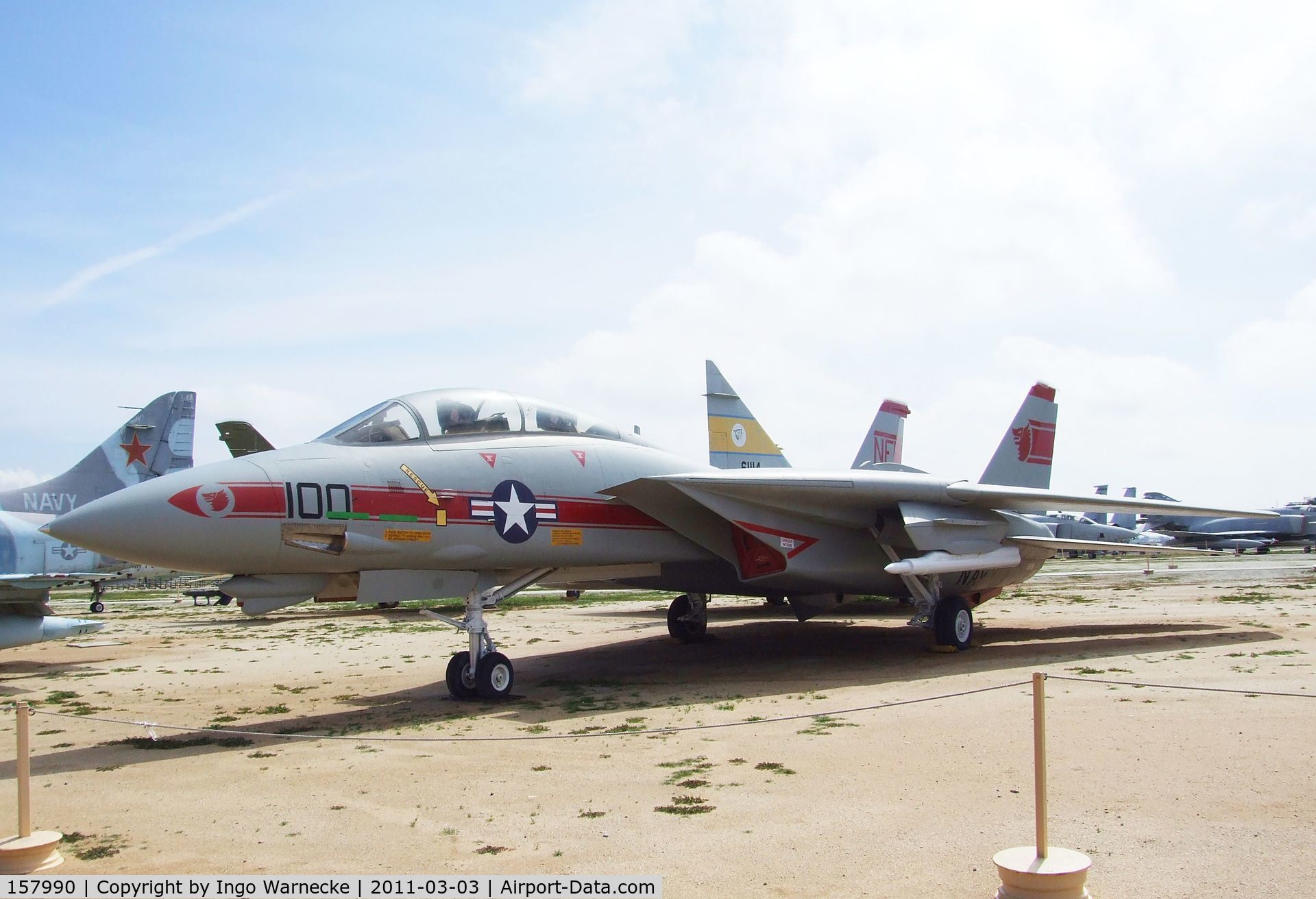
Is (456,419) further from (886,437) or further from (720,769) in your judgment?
(886,437)

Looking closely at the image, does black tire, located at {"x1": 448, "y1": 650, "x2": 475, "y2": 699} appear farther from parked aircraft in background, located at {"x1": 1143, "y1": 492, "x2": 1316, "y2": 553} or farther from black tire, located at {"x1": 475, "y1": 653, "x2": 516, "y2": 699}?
parked aircraft in background, located at {"x1": 1143, "y1": 492, "x2": 1316, "y2": 553}

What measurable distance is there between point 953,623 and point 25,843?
10397 millimetres

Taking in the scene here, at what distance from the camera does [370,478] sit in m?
8.34

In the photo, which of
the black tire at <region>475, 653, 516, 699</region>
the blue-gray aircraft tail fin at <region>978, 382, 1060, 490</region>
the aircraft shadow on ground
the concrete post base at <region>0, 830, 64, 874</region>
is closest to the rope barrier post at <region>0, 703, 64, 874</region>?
the concrete post base at <region>0, 830, 64, 874</region>

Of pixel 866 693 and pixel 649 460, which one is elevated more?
pixel 649 460

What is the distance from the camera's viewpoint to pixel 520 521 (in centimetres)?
934

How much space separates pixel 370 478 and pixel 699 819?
456 cm

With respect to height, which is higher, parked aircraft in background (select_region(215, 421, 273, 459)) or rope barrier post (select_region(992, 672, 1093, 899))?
parked aircraft in background (select_region(215, 421, 273, 459))

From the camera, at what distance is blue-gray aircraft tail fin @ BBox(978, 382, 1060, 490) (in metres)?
15.6

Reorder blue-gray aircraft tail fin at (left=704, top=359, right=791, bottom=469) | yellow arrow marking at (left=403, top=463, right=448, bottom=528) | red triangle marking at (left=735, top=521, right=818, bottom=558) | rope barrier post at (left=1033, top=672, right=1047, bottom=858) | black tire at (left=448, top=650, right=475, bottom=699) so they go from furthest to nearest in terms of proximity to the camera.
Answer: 1. blue-gray aircraft tail fin at (left=704, top=359, right=791, bottom=469)
2. red triangle marking at (left=735, top=521, right=818, bottom=558)
3. black tire at (left=448, top=650, right=475, bottom=699)
4. yellow arrow marking at (left=403, top=463, right=448, bottom=528)
5. rope barrier post at (left=1033, top=672, right=1047, bottom=858)

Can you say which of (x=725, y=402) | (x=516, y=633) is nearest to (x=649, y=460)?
(x=516, y=633)

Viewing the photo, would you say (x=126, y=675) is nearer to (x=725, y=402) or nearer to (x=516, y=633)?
(x=516, y=633)

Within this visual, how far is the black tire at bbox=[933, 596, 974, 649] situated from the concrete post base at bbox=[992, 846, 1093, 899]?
8.74m

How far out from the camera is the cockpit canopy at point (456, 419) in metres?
8.77
